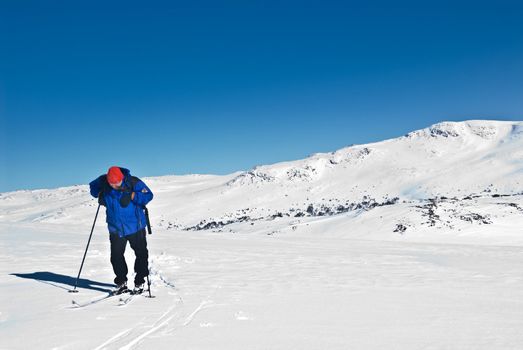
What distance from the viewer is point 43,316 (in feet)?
16.6

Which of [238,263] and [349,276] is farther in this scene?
[238,263]

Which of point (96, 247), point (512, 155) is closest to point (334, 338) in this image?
point (96, 247)

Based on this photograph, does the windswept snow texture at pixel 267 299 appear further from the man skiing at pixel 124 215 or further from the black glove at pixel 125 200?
the black glove at pixel 125 200

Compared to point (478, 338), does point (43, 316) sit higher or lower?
higher

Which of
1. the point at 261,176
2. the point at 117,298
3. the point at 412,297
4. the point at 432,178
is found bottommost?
the point at 412,297

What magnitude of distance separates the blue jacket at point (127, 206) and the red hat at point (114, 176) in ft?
0.50

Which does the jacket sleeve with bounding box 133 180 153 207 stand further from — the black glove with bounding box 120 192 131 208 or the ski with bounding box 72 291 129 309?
the ski with bounding box 72 291 129 309

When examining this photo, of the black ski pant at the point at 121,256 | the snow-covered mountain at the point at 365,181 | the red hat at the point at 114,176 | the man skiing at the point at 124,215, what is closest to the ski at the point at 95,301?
the man skiing at the point at 124,215

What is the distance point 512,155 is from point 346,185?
860 inches

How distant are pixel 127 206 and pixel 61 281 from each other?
2.26m

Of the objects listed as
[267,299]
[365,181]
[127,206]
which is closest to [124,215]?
[127,206]

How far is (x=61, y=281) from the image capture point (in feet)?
25.2

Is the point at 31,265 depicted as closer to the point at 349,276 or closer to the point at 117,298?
the point at 117,298

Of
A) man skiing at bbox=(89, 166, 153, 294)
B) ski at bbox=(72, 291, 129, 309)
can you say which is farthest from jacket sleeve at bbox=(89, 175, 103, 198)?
ski at bbox=(72, 291, 129, 309)
